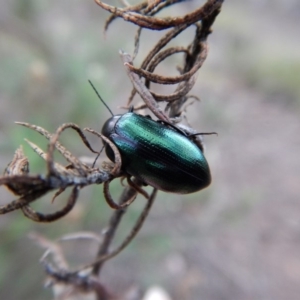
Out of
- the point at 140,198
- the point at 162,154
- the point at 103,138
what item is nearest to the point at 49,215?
the point at 103,138

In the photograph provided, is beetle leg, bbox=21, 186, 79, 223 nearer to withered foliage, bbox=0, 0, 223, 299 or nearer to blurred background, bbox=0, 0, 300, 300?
withered foliage, bbox=0, 0, 223, 299

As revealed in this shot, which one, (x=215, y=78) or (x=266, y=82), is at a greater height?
(x=215, y=78)

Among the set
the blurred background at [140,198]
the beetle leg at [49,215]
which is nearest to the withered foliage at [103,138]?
the beetle leg at [49,215]

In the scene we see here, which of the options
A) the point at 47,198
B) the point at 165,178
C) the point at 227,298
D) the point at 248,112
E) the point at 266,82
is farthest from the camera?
the point at 266,82

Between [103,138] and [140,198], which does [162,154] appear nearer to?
[103,138]

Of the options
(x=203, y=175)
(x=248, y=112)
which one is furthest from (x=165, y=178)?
(x=248, y=112)

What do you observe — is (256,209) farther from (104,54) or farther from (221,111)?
(104,54)
